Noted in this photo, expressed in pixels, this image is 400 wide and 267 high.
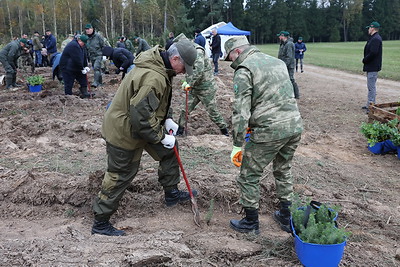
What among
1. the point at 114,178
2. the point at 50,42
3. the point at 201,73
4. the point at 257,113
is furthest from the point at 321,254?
the point at 50,42

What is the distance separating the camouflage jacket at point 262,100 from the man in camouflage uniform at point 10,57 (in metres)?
10.8

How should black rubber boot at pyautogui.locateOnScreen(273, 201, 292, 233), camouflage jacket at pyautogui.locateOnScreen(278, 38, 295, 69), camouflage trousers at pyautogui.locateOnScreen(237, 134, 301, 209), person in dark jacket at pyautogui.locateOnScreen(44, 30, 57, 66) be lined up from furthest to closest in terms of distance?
person in dark jacket at pyautogui.locateOnScreen(44, 30, 57, 66)
camouflage jacket at pyautogui.locateOnScreen(278, 38, 295, 69)
black rubber boot at pyautogui.locateOnScreen(273, 201, 292, 233)
camouflage trousers at pyautogui.locateOnScreen(237, 134, 301, 209)

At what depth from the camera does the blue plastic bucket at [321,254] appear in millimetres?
2816

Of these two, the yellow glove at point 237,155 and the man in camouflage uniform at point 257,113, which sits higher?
the man in camouflage uniform at point 257,113

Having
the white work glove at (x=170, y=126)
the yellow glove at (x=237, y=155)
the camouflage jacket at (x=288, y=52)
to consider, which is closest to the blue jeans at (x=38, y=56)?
the camouflage jacket at (x=288, y=52)

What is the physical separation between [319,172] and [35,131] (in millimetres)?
5280

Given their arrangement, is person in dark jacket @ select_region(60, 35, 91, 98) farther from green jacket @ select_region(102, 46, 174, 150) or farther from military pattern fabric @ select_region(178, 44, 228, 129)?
green jacket @ select_region(102, 46, 174, 150)

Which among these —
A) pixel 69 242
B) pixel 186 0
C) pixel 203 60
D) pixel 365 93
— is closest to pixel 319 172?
pixel 203 60

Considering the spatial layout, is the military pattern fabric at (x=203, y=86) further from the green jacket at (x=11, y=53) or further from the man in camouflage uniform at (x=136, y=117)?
the green jacket at (x=11, y=53)

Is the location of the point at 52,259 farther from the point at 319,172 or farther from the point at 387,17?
the point at 387,17

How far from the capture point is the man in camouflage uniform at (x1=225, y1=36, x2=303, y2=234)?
338 cm

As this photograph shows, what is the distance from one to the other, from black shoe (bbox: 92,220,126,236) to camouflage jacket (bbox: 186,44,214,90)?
11.4ft

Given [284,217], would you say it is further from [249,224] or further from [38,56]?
[38,56]

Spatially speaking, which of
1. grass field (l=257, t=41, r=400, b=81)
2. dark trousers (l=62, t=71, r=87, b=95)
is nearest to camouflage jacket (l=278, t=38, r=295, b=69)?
dark trousers (l=62, t=71, r=87, b=95)
